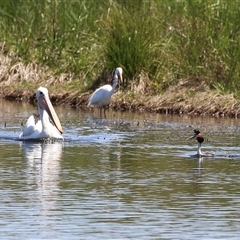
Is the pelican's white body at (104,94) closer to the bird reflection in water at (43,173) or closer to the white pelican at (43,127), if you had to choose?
the white pelican at (43,127)

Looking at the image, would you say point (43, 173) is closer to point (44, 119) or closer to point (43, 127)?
point (43, 127)

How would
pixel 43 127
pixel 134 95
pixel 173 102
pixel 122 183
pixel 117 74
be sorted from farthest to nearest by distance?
pixel 134 95, pixel 117 74, pixel 173 102, pixel 43 127, pixel 122 183

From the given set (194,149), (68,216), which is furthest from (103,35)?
(68,216)

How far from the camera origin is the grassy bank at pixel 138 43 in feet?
70.4

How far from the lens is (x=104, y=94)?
21109mm

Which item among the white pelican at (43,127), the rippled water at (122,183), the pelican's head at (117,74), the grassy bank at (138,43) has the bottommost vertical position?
the rippled water at (122,183)

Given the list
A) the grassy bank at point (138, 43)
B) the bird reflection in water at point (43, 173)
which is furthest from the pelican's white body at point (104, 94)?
the bird reflection in water at point (43, 173)

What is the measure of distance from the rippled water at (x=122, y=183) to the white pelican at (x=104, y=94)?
237 cm

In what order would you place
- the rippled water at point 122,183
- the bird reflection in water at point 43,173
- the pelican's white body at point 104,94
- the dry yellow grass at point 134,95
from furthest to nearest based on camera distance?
the pelican's white body at point 104,94 → the dry yellow grass at point 134,95 → the bird reflection in water at point 43,173 → the rippled water at point 122,183

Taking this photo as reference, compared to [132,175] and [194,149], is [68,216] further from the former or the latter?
[194,149]

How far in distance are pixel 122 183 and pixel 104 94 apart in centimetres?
929

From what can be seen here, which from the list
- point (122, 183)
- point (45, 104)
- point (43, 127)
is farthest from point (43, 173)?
point (45, 104)

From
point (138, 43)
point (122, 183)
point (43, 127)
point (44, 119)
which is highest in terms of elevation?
point (138, 43)

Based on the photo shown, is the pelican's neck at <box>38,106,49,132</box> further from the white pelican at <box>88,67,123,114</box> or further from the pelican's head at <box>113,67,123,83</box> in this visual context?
the pelican's head at <box>113,67,123,83</box>
